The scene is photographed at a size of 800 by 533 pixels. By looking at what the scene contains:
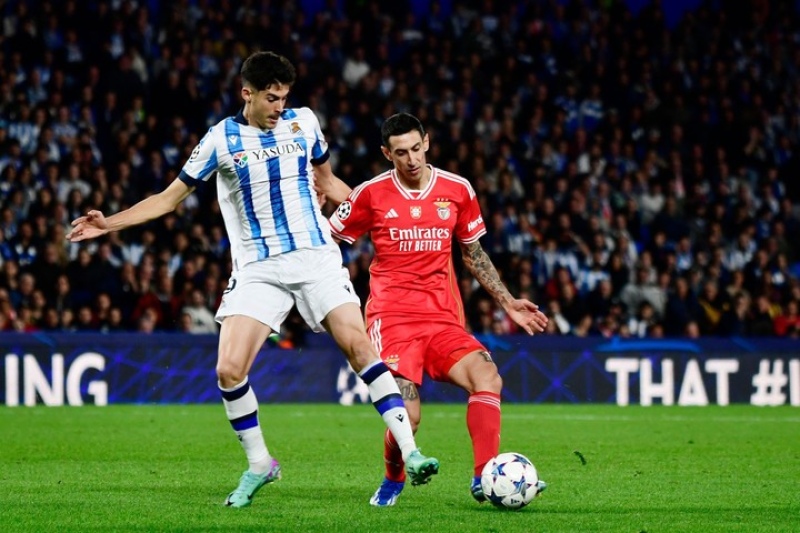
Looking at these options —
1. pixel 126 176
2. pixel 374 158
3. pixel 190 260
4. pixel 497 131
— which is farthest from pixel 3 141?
pixel 497 131

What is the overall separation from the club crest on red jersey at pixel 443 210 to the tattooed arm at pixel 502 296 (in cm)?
31

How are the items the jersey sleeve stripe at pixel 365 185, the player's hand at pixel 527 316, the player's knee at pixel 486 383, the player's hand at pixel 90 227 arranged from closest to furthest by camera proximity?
1. the player's hand at pixel 90 227
2. the player's knee at pixel 486 383
3. the player's hand at pixel 527 316
4. the jersey sleeve stripe at pixel 365 185

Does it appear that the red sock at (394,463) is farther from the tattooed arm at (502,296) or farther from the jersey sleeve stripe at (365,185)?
the jersey sleeve stripe at (365,185)

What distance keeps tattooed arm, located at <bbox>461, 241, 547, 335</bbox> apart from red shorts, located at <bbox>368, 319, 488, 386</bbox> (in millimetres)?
315

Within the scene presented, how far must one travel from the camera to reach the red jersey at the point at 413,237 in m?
7.80

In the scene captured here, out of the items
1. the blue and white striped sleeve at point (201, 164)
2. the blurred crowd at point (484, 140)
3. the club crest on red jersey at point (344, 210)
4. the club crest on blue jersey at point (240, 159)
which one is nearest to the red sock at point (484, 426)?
the club crest on red jersey at point (344, 210)

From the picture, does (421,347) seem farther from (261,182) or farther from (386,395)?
(261,182)

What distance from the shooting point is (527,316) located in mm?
7777

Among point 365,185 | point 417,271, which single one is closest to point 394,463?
point 417,271

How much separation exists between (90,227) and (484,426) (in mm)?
2311

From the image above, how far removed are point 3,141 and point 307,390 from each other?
16.8 feet

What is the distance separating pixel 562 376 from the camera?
56.7 ft

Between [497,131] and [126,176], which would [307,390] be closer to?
[126,176]

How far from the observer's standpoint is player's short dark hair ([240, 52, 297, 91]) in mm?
7074
